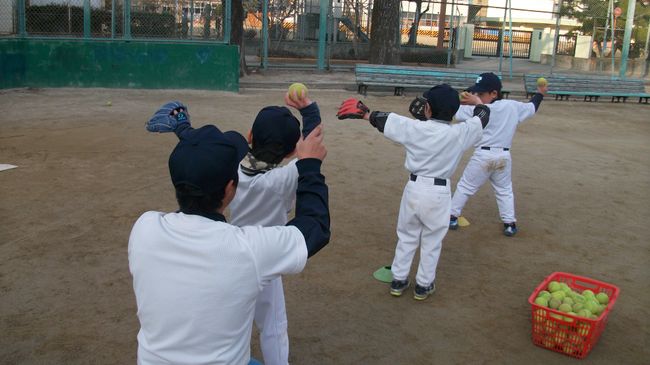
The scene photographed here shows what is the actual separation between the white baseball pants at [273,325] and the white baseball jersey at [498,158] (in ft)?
12.0

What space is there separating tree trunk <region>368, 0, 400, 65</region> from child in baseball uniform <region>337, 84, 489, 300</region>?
1566cm

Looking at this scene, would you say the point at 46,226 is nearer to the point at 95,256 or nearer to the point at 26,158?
the point at 95,256

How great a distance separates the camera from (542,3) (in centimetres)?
4066

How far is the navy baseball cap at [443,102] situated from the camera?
15.0ft

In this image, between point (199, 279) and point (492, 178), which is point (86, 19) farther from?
point (199, 279)

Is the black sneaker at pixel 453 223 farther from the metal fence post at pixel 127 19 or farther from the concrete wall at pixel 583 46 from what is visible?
the concrete wall at pixel 583 46

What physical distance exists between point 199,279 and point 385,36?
18.9 m

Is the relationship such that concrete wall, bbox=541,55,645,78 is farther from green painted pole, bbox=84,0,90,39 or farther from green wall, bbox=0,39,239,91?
green painted pole, bbox=84,0,90,39

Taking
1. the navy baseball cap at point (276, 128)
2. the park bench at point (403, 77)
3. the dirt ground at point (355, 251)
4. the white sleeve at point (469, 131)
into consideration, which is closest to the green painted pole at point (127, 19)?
the dirt ground at point (355, 251)

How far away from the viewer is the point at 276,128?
3035mm

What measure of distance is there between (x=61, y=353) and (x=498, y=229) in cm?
455

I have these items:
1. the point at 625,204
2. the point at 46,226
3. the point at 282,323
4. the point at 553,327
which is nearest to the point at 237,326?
the point at 282,323

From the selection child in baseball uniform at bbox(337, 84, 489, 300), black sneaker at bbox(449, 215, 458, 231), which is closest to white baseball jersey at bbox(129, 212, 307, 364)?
child in baseball uniform at bbox(337, 84, 489, 300)

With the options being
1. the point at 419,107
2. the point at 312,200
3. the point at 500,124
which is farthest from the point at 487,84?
the point at 312,200
